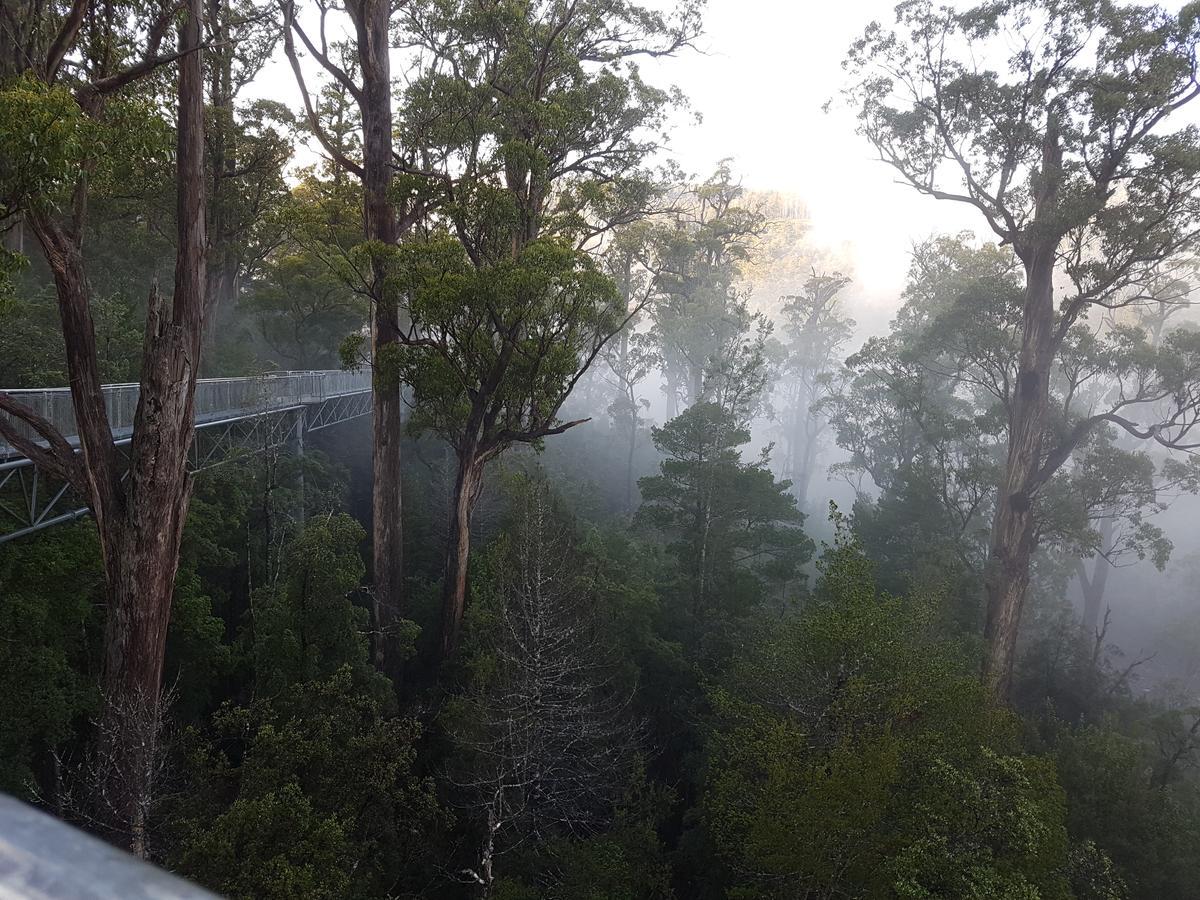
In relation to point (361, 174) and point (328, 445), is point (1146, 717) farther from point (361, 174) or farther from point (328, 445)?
point (328, 445)

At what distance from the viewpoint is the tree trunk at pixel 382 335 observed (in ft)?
34.9

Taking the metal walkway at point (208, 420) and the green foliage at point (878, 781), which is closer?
the green foliage at point (878, 781)

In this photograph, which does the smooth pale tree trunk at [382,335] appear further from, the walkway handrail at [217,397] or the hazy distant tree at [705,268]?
the hazy distant tree at [705,268]

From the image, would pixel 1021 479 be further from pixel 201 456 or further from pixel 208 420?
pixel 201 456

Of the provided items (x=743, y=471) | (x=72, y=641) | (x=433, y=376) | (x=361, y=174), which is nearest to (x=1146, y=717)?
(x=743, y=471)

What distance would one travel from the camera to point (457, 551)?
11.7 meters

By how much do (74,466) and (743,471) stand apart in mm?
14042

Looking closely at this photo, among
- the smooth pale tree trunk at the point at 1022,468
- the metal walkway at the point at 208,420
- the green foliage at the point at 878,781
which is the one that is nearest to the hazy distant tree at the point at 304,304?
the metal walkway at the point at 208,420

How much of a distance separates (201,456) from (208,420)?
140 inches

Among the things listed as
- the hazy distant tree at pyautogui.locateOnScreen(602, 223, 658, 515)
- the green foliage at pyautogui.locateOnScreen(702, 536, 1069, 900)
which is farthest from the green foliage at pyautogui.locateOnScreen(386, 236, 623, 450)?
the hazy distant tree at pyautogui.locateOnScreen(602, 223, 658, 515)

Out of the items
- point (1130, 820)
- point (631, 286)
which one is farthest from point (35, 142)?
point (631, 286)

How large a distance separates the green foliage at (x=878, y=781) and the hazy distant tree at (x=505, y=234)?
17.8 feet

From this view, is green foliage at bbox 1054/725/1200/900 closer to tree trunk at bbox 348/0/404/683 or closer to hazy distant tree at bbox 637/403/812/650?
hazy distant tree at bbox 637/403/812/650

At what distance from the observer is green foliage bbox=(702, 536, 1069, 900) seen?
6578 mm
